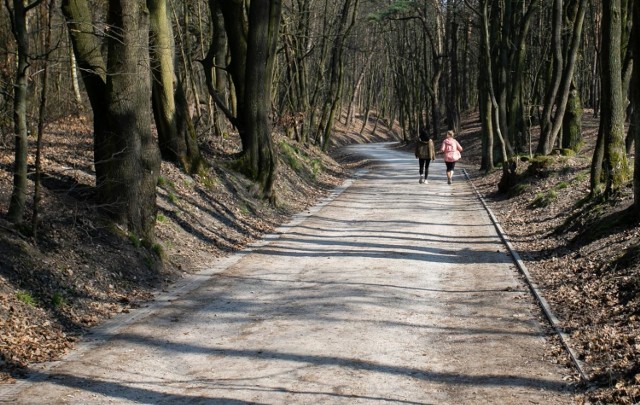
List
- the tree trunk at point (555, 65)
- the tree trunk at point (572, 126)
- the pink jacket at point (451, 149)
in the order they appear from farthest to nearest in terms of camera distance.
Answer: the pink jacket at point (451, 149), the tree trunk at point (572, 126), the tree trunk at point (555, 65)

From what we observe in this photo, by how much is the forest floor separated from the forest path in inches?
16.1

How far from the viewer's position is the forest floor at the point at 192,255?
24.5 feet

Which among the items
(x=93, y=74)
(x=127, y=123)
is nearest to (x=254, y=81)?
(x=93, y=74)

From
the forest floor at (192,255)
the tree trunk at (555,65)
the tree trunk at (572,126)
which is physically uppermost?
the tree trunk at (555,65)

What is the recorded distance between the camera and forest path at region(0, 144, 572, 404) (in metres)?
6.36

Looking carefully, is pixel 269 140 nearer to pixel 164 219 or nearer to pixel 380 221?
pixel 380 221

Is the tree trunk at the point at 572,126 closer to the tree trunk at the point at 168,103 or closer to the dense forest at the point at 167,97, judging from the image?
the dense forest at the point at 167,97

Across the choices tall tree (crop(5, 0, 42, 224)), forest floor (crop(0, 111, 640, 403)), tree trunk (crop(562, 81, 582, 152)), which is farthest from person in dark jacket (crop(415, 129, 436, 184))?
tall tree (crop(5, 0, 42, 224))

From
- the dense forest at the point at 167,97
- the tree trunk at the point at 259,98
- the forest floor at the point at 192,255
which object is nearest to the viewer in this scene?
the forest floor at the point at 192,255

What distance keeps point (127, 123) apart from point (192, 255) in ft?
8.34

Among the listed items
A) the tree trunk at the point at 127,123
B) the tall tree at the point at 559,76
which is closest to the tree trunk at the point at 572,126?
the tall tree at the point at 559,76

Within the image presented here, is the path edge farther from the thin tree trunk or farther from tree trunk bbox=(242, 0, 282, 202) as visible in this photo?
the thin tree trunk

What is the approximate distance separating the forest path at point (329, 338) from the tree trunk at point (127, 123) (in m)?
1.49

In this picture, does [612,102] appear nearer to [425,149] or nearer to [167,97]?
[167,97]
